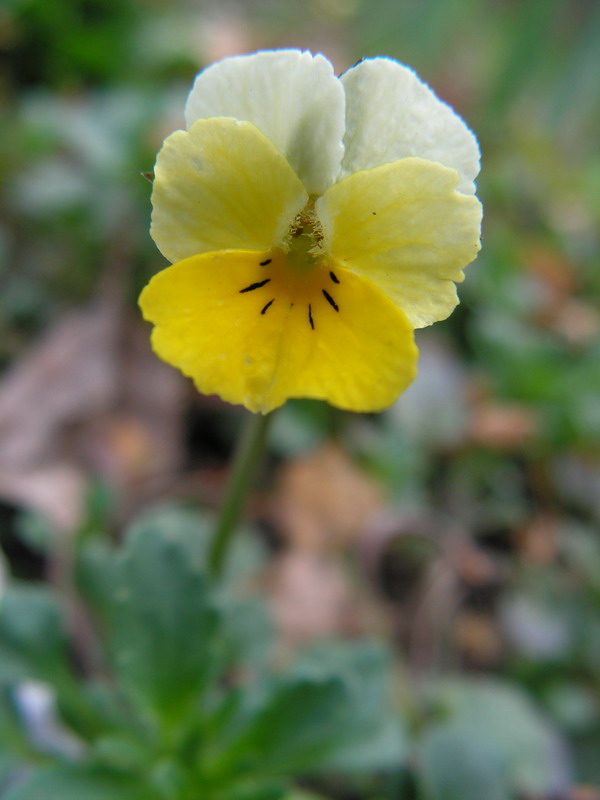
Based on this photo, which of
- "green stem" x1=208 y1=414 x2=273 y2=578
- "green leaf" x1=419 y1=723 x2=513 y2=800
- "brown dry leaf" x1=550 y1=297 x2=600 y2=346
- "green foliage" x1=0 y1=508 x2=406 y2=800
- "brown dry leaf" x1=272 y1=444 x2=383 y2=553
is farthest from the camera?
"brown dry leaf" x1=550 y1=297 x2=600 y2=346

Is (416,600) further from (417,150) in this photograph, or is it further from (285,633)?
(417,150)

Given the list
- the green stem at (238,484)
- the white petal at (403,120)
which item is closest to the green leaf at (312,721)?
the green stem at (238,484)

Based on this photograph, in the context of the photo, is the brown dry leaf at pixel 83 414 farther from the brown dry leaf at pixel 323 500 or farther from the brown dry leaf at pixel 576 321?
Result: the brown dry leaf at pixel 576 321

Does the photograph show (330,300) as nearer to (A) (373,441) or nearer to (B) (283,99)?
(B) (283,99)

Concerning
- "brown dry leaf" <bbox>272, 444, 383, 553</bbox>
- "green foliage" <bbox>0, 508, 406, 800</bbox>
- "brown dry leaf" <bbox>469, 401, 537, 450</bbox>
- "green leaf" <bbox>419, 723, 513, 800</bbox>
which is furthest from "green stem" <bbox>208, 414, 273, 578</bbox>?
"brown dry leaf" <bbox>469, 401, 537, 450</bbox>

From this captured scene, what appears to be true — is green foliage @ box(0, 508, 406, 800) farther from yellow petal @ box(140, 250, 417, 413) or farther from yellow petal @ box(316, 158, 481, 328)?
yellow petal @ box(316, 158, 481, 328)

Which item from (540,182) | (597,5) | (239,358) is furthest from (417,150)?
(540,182)
